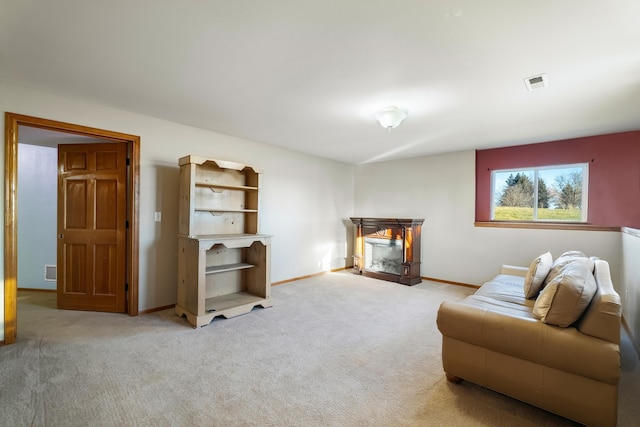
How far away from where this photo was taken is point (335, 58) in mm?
1969

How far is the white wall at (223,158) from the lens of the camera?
2865 mm

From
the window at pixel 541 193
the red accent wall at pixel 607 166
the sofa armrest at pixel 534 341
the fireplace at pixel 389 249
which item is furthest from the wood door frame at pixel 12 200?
the red accent wall at pixel 607 166

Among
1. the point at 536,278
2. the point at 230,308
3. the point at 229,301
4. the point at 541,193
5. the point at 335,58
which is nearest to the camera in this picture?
the point at 335,58

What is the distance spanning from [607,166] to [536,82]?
2.44 m

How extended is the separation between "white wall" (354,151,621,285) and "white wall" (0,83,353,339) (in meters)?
1.14

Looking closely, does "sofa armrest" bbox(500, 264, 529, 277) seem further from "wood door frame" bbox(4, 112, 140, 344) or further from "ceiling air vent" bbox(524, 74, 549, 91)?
"wood door frame" bbox(4, 112, 140, 344)

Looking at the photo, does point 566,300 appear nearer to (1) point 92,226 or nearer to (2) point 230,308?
(2) point 230,308

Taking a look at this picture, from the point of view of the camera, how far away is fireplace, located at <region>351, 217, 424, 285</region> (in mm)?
4738

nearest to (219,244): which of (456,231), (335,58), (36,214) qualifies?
(335,58)

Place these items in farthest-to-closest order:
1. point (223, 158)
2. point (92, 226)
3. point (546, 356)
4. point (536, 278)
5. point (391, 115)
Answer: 1. point (223, 158)
2. point (92, 226)
3. point (391, 115)
4. point (536, 278)
5. point (546, 356)

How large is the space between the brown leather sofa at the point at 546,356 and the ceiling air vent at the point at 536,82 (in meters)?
1.56

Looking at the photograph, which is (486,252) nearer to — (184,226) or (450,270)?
(450,270)

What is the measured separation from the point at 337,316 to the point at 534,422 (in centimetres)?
192

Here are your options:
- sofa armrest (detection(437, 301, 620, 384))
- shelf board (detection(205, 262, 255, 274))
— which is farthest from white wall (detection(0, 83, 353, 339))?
sofa armrest (detection(437, 301, 620, 384))
